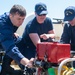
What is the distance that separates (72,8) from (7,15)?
1055 millimetres

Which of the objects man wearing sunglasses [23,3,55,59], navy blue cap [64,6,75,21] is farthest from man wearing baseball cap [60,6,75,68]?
man wearing sunglasses [23,3,55,59]

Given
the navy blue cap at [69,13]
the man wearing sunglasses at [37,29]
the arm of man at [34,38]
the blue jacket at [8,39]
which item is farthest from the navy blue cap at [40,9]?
the blue jacket at [8,39]

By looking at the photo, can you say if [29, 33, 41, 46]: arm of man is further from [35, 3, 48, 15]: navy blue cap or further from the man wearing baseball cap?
the man wearing baseball cap

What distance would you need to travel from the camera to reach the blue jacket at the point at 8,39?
108 inches

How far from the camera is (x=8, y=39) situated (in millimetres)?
2834

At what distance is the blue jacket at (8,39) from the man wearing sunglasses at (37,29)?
0.40 metres

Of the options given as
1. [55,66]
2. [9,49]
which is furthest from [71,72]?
[9,49]

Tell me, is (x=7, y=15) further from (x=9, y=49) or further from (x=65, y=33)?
(x=65, y=33)

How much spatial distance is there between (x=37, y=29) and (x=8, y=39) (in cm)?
80

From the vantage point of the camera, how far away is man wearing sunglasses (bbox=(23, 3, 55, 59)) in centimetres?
345

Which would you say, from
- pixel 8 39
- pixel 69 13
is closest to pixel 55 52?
pixel 8 39

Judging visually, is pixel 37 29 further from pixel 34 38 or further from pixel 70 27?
pixel 70 27

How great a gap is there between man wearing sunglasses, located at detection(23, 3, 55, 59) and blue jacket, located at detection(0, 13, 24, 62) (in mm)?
404

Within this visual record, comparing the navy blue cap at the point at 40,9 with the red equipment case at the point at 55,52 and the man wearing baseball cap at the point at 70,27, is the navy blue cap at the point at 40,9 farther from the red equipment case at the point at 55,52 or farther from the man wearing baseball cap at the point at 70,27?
the red equipment case at the point at 55,52
